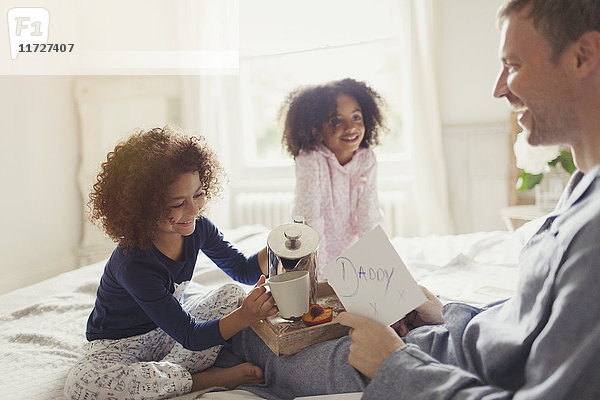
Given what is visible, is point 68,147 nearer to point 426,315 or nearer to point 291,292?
point 291,292

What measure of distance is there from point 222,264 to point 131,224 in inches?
15.6

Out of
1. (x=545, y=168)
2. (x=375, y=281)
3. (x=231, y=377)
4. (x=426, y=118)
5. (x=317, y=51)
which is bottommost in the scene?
(x=231, y=377)

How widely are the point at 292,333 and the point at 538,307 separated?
0.47 metres

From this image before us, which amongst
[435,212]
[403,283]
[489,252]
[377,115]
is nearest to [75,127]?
[377,115]

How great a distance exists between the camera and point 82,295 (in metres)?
1.78

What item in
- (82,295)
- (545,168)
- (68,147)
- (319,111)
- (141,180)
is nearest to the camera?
(141,180)

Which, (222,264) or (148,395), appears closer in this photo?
(148,395)

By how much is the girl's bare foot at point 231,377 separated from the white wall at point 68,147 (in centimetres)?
236

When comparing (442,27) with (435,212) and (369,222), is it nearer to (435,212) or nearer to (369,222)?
(435,212)

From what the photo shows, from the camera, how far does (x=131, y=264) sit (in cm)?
126

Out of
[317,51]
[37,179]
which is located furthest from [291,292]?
[317,51]

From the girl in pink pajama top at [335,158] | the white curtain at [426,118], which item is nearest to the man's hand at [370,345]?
the girl in pink pajama top at [335,158]

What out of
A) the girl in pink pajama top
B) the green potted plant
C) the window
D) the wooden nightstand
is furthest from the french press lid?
the window

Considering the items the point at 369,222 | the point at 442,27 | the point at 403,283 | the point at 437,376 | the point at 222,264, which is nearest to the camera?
the point at 437,376
